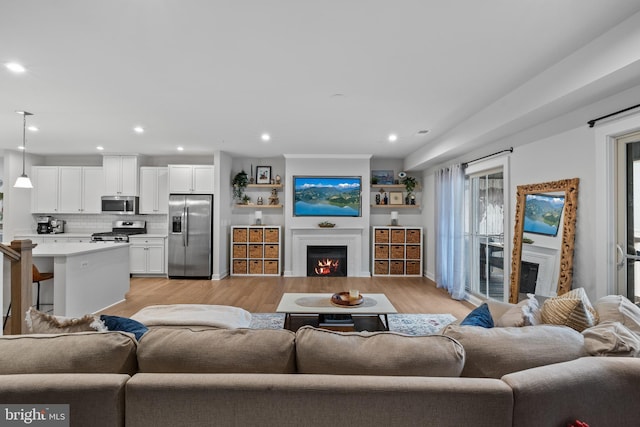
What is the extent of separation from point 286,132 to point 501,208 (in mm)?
3106

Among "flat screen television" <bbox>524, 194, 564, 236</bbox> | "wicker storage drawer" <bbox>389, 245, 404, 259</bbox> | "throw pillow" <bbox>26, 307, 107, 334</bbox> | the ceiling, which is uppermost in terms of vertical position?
the ceiling

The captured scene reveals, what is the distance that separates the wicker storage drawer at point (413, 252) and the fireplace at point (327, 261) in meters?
1.29

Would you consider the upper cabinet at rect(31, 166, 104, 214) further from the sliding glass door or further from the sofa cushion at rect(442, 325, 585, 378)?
the sofa cushion at rect(442, 325, 585, 378)

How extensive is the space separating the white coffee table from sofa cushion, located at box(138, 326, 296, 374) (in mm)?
1727

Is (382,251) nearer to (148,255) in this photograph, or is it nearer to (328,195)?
(328,195)

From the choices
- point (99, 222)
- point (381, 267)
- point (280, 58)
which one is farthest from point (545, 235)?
point (99, 222)

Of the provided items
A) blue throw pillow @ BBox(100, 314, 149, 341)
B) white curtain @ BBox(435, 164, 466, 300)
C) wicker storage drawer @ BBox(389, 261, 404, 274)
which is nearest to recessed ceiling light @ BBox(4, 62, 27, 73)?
blue throw pillow @ BBox(100, 314, 149, 341)

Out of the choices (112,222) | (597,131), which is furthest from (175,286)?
(597,131)

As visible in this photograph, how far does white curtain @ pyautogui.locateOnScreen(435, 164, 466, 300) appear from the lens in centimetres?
520

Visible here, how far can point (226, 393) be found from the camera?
1219 mm

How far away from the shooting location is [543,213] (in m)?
3.37

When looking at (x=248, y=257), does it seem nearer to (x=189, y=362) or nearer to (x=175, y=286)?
(x=175, y=286)

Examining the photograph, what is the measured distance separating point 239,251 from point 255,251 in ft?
1.08

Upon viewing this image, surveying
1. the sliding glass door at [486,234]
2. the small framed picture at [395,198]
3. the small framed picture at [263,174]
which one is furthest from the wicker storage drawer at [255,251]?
the sliding glass door at [486,234]
